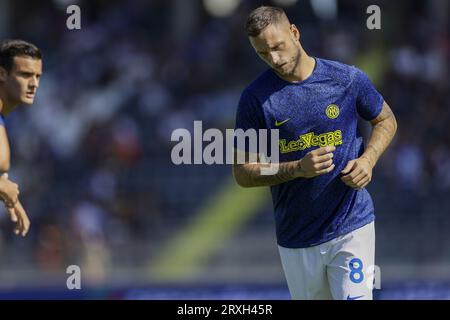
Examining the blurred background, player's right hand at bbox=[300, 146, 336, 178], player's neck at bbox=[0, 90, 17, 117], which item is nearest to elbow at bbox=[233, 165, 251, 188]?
player's right hand at bbox=[300, 146, 336, 178]

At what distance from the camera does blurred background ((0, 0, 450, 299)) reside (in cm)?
1658

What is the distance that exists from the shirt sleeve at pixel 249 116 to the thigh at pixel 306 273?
808 mm

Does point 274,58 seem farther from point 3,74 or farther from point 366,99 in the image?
point 3,74

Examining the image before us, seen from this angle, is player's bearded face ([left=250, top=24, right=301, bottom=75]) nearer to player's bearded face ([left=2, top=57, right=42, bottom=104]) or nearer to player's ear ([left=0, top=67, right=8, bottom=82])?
player's bearded face ([left=2, top=57, right=42, bottom=104])

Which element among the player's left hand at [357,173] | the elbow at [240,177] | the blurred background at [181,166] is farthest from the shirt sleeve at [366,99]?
the blurred background at [181,166]

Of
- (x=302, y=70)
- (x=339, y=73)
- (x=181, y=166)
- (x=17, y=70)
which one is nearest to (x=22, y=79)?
(x=17, y=70)

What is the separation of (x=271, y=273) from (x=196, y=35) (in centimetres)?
701

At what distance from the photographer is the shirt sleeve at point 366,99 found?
283 inches

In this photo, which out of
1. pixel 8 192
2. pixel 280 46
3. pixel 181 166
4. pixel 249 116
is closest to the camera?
pixel 8 192

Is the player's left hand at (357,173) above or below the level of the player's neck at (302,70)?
below

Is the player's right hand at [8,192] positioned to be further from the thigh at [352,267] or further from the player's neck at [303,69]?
the thigh at [352,267]

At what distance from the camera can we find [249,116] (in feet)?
23.4

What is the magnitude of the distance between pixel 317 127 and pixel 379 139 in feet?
1.49
